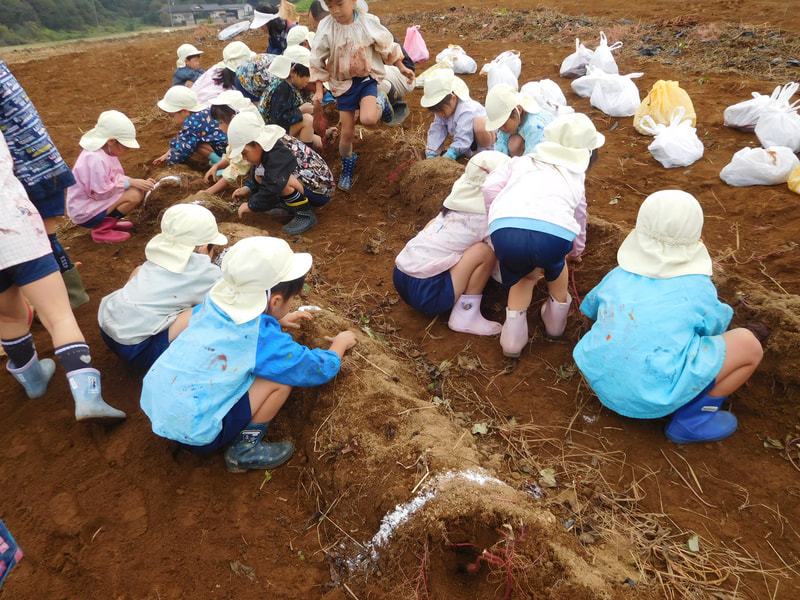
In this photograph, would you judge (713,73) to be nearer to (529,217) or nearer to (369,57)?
(369,57)

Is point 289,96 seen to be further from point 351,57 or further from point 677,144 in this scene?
point 677,144

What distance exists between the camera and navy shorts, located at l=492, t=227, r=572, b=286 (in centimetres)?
283

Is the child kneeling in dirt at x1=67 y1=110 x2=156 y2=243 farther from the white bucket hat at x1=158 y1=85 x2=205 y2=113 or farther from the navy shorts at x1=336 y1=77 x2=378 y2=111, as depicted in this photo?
the navy shorts at x1=336 y1=77 x2=378 y2=111

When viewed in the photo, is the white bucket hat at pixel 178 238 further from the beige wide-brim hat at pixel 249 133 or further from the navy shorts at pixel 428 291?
the beige wide-brim hat at pixel 249 133

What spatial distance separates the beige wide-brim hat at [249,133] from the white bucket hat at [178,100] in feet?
5.79

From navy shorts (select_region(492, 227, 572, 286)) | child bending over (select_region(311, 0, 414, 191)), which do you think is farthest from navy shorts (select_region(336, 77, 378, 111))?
navy shorts (select_region(492, 227, 572, 286))

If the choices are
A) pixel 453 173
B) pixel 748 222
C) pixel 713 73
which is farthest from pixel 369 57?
pixel 713 73

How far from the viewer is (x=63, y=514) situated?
2.37 metres

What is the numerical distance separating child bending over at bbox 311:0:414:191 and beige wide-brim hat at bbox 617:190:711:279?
3267 mm

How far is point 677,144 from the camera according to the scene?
511 cm

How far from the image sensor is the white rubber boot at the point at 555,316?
3299 mm

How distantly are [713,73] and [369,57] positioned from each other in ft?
16.8

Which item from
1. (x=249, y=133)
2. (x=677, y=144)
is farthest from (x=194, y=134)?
(x=677, y=144)

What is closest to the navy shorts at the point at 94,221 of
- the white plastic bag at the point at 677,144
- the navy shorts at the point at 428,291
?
the navy shorts at the point at 428,291
